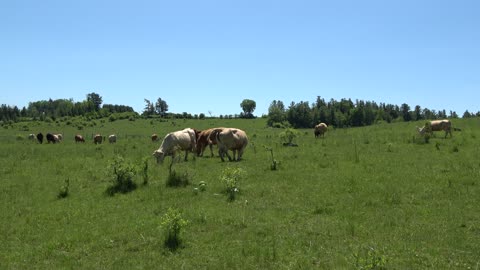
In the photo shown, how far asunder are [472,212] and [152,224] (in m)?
8.48

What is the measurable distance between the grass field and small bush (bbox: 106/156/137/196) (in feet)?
1.19

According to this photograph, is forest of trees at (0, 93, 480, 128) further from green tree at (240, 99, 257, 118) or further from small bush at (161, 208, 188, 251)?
small bush at (161, 208, 188, 251)

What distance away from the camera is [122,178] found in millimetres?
16172

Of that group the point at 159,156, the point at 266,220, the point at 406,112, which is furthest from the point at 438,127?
the point at 406,112

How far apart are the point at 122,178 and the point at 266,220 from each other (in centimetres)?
718

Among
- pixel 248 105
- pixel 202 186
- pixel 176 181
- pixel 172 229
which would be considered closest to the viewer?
pixel 172 229

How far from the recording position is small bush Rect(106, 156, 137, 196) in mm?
15766

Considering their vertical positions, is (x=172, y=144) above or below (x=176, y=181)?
above

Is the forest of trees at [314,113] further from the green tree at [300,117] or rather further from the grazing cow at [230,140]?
the grazing cow at [230,140]

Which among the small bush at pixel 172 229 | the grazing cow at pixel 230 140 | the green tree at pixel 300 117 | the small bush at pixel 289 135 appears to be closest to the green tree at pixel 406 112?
the green tree at pixel 300 117

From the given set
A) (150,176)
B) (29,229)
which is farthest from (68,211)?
(150,176)

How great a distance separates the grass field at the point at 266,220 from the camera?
883 cm

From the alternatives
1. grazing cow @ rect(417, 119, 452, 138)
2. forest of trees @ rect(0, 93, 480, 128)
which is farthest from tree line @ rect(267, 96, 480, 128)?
grazing cow @ rect(417, 119, 452, 138)

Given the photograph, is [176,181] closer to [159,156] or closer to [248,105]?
[159,156]
